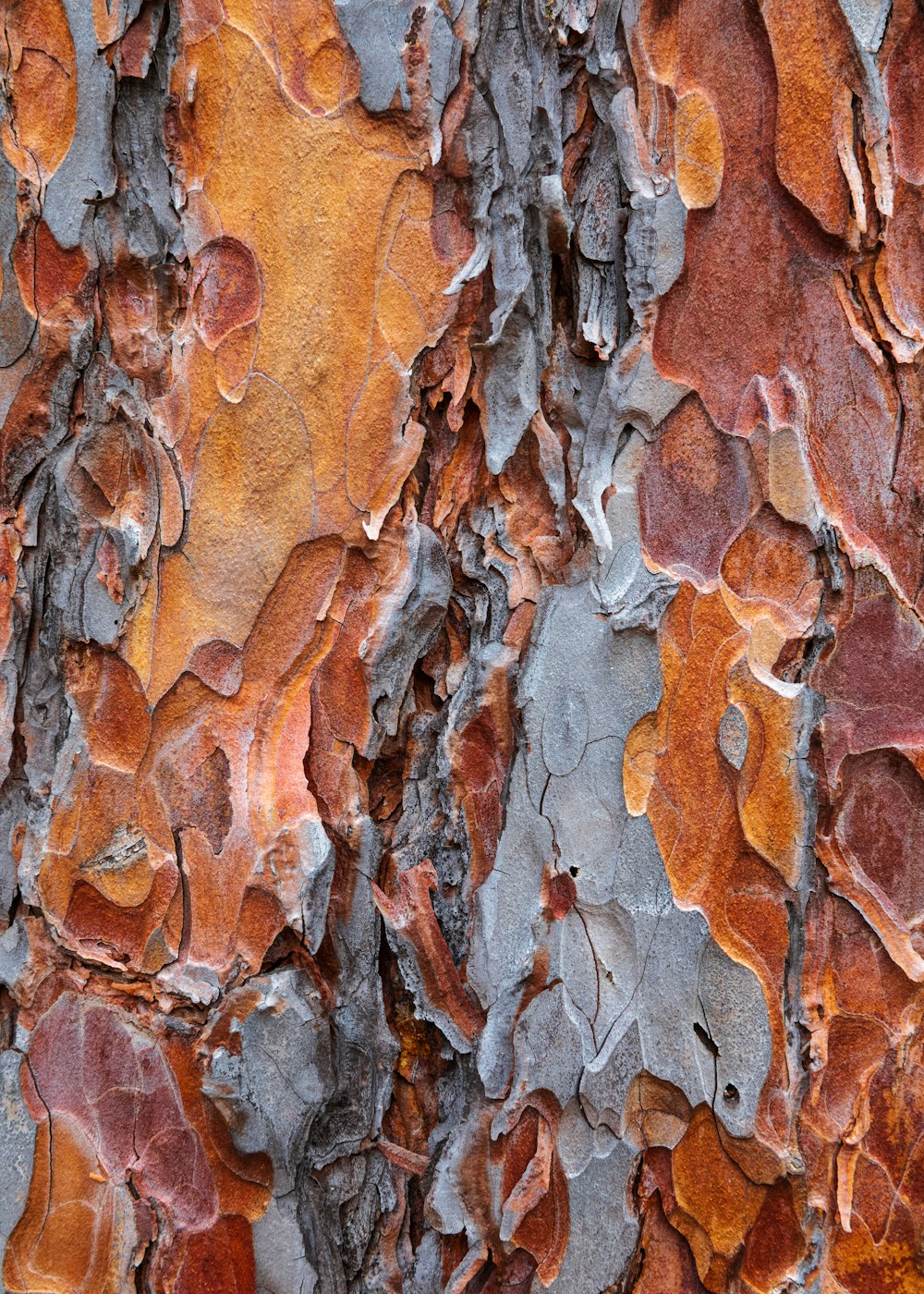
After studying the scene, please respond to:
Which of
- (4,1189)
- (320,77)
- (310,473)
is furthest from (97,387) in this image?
(4,1189)

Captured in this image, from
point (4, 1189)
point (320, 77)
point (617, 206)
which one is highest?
point (320, 77)

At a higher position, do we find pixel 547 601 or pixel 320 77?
pixel 320 77

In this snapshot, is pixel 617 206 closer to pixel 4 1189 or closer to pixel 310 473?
pixel 310 473

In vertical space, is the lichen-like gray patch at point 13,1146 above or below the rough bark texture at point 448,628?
below

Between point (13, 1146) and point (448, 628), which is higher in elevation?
point (448, 628)

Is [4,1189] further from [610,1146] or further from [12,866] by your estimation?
[610,1146]

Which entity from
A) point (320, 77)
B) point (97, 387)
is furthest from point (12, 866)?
point (320, 77)

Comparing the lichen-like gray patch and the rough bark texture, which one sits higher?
the rough bark texture
